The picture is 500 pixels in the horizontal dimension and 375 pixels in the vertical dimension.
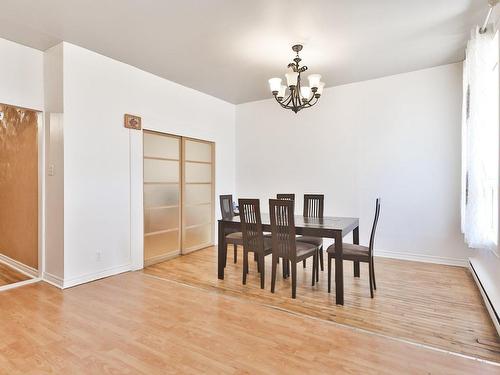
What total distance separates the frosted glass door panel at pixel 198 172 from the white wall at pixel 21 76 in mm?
2164

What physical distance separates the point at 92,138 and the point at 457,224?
4836 mm

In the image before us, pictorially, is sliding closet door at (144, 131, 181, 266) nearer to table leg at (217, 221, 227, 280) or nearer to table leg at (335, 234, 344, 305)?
table leg at (217, 221, 227, 280)

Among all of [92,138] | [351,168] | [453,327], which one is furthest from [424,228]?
[92,138]

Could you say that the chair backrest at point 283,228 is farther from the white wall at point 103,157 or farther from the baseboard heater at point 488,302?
the white wall at point 103,157

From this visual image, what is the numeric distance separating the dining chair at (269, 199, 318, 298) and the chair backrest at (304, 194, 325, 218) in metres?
1.04

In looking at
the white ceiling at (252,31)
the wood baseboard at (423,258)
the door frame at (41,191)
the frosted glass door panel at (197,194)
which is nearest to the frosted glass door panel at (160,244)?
the frosted glass door panel at (197,194)

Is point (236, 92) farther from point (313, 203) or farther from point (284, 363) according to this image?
point (284, 363)

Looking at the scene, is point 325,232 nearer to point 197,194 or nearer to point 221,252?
point 221,252

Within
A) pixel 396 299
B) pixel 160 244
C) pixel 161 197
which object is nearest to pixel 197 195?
pixel 161 197

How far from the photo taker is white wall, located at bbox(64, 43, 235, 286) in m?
3.25

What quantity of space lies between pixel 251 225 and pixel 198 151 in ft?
7.68

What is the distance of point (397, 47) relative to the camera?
11.1 ft

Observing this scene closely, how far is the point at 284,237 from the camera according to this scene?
9.92 feet

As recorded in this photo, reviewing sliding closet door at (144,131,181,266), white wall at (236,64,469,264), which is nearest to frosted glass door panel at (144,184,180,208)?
sliding closet door at (144,131,181,266)
